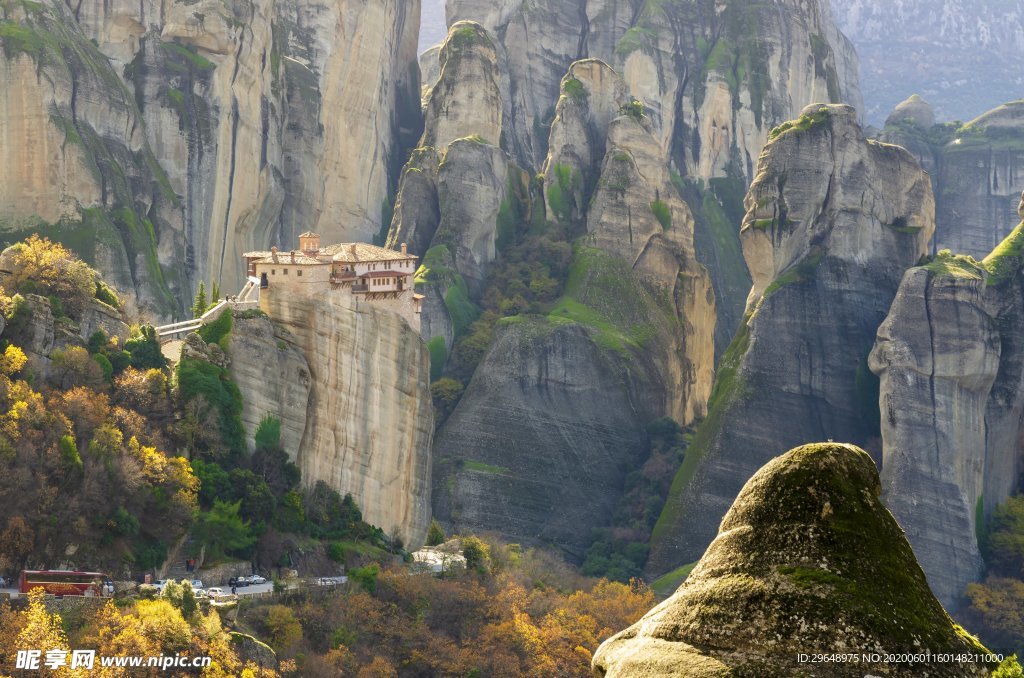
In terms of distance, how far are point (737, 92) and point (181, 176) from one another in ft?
181

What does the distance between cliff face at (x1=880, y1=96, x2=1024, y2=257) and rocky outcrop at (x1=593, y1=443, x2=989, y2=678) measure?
436 feet

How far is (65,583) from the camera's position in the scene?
4341cm

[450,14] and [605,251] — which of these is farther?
[450,14]

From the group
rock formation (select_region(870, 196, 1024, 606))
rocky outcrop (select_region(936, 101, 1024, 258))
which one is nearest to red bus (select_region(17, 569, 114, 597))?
rock formation (select_region(870, 196, 1024, 606))

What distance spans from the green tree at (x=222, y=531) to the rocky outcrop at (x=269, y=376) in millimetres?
4366

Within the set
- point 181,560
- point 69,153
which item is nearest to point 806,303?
point 69,153

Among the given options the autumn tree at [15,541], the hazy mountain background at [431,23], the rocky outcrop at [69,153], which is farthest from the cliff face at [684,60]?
the autumn tree at [15,541]

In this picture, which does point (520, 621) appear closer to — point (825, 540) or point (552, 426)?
point (552, 426)

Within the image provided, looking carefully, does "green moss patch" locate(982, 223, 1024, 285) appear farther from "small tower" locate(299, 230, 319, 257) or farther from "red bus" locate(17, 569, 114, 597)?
"red bus" locate(17, 569, 114, 597)

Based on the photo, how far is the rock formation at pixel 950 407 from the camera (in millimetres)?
75438

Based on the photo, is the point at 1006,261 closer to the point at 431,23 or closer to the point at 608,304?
the point at 608,304

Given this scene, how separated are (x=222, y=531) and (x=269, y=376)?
6.67 m

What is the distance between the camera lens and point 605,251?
326 ft

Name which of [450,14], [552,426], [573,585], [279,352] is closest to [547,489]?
[552,426]
